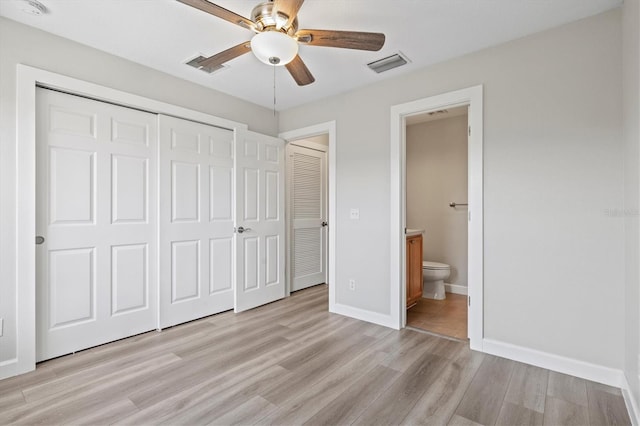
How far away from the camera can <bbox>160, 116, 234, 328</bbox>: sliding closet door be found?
9.87ft

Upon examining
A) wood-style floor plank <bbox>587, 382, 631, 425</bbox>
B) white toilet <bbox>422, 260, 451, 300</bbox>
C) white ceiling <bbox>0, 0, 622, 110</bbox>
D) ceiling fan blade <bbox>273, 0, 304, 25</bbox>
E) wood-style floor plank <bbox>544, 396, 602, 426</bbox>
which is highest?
white ceiling <bbox>0, 0, 622, 110</bbox>

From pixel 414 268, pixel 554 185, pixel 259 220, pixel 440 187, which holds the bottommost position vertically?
pixel 414 268

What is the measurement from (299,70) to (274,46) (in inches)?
18.6

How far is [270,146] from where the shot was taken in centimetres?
387

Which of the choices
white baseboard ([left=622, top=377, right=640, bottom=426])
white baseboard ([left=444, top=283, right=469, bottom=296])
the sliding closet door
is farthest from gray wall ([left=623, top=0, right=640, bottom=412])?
the sliding closet door

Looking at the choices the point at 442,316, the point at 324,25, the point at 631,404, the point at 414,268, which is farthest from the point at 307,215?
the point at 631,404

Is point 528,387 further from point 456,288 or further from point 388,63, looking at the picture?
point 388,63

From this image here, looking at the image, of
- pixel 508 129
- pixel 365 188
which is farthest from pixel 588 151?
pixel 365 188

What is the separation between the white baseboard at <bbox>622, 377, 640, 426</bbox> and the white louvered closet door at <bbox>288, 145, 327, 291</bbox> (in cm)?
333

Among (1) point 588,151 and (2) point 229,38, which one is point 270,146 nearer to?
(2) point 229,38

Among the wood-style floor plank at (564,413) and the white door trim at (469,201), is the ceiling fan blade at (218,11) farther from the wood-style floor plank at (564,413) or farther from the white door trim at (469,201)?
the wood-style floor plank at (564,413)

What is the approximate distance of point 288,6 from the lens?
1635 millimetres

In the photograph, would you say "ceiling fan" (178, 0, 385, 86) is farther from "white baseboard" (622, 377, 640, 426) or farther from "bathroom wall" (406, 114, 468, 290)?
"bathroom wall" (406, 114, 468, 290)

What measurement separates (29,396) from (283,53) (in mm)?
2607
